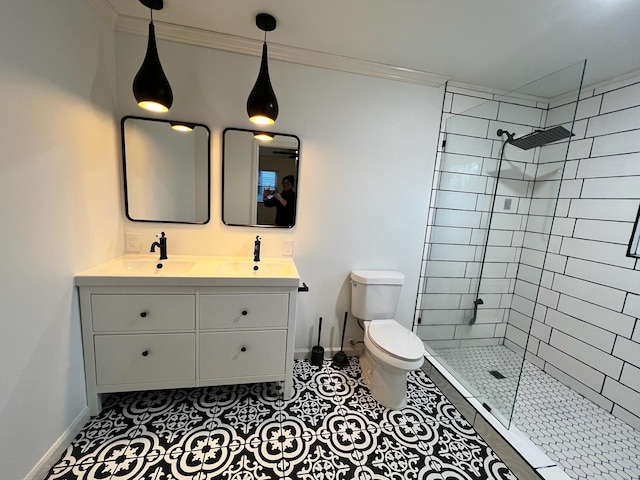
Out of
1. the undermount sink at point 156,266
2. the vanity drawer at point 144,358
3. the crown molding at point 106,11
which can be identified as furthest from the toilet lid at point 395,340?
the crown molding at point 106,11

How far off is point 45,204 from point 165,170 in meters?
0.72

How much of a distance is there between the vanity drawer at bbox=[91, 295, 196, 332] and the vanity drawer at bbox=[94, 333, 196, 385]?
0.20 feet

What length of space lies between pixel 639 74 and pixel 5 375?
3725mm

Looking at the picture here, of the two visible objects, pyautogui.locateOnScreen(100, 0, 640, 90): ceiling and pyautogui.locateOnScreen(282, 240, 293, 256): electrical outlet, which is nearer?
pyautogui.locateOnScreen(100, 0, 640, 90): ceiling

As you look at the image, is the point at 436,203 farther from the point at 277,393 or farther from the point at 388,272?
the point at 277,393

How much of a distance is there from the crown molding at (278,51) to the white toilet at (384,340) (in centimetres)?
152

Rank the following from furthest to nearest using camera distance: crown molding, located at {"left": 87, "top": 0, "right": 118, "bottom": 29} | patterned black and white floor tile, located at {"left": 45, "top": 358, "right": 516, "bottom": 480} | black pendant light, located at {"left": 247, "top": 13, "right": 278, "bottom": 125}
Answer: black pendant light, located at {"left": 247, "top": 13, "right": 278, "bottom": 125}
crown molding, located at {"left": 87, "top": 0, "right": 118, "bottom": 29}
patterned black and white floor tile, located at {"left": 45, "top": 358, "right": 516, "bottom": 480}

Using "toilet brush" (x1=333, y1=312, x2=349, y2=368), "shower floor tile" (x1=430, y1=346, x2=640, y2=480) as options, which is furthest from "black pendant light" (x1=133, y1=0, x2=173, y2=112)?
"shower floor tile" (x1=430, y1=346, x2=640, y2=480)

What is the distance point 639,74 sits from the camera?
165 centimetres

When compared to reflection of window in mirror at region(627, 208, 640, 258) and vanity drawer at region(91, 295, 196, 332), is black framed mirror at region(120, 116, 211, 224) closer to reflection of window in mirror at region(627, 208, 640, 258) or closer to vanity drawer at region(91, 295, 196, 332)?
vanity drawer at region(91, 295, 196, 332)

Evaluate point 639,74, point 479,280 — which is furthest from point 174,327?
point 639,74

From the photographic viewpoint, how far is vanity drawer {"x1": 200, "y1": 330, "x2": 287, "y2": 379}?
1540 mm

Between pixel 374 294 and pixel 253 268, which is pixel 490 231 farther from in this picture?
pixel 253 268

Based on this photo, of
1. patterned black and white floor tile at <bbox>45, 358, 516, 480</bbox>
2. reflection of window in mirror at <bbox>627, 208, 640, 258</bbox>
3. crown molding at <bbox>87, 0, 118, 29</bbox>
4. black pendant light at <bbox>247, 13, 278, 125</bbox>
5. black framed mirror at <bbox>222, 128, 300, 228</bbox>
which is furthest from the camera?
black framed mirror at <bbox>222, 128, 300, 228</bbox>
